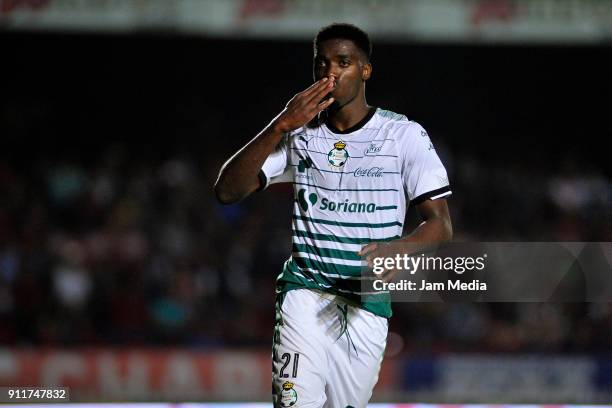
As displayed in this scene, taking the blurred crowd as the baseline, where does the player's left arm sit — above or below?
above

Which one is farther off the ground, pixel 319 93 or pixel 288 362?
pixel 319 93

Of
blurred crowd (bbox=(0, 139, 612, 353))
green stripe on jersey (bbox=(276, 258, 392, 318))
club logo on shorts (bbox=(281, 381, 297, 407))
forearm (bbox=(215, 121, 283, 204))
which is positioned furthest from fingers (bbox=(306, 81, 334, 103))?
blurred crowd (bbox=(0, 139, 612, 353))

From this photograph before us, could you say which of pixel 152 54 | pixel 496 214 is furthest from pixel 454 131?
pixel 152 54

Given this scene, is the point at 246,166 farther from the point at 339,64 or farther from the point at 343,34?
the point at 343,34

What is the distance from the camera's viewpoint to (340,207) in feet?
13.7

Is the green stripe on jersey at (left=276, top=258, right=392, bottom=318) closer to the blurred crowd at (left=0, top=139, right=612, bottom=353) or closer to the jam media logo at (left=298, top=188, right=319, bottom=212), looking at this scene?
the jam media logo at (left=298, top=188, right=319, bottom=212)

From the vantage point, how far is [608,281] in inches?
234

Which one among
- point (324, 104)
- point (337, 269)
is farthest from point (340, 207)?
point (324, 104)

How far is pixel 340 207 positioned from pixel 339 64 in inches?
25.2

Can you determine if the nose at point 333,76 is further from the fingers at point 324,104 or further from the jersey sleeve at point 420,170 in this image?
the jersey sleeve at point 420,170

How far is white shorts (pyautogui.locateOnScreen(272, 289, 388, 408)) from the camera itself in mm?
4020

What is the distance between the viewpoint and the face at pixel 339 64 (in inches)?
161

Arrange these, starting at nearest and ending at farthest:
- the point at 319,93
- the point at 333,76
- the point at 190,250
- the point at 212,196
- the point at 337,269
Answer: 1. the point at 319,93
2. the point at 333,76
3. the point at 337,269
4. the point at 190,250
5. the point at 212,196

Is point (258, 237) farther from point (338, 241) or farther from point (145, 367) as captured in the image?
point (338, 241)
